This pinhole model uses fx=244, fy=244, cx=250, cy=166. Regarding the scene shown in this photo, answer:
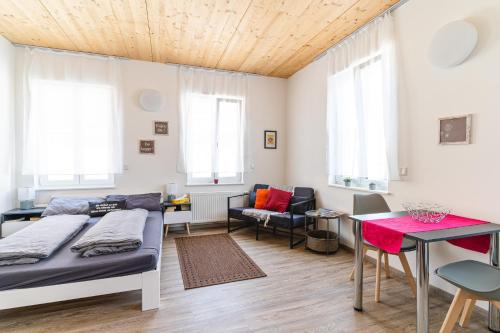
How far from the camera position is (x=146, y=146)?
4.06 m

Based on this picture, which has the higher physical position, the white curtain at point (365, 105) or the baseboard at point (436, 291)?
the white curtain at point (365, 105)

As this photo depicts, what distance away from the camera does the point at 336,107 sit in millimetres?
3447

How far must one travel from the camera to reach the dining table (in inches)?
59.4

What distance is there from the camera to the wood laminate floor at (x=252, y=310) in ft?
5.91

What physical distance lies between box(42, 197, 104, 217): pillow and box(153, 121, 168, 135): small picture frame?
141 cm

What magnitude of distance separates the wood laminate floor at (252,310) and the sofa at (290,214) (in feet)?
2.84

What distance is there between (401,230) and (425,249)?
0.18 m

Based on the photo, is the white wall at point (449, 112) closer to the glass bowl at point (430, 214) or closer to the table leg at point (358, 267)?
the glass bowl at point (430, 214)

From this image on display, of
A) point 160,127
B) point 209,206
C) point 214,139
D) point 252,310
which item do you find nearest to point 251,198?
point 209,206

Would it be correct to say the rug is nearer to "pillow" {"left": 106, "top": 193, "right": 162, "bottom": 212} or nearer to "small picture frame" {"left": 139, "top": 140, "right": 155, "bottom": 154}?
"pillow" {"left": 106, "top": 193, "right": 162, "bottom": 212}

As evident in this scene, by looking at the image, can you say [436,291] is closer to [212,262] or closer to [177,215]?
[212,262]

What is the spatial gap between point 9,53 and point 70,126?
1.17m

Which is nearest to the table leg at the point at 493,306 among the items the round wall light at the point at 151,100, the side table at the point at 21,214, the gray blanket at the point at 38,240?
the gray blanket at the point at 38,240

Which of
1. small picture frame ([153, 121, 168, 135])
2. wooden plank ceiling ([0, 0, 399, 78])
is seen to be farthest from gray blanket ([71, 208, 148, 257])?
wooden plank ceiling ([0, 0, 399, 78])
